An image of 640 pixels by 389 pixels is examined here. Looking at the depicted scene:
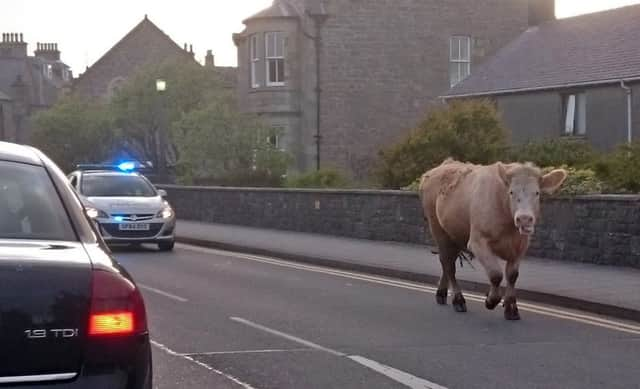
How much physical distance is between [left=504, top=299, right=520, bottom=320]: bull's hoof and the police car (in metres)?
11.5

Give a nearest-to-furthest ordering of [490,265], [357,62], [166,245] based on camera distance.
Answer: [490,265] < [166,245] < [357,62]

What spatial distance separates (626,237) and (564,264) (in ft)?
4.23

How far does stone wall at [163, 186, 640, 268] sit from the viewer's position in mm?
17269

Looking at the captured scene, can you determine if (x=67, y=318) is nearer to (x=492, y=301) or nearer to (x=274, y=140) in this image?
(x=492, y=301)

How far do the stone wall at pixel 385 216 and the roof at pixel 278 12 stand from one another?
999cm

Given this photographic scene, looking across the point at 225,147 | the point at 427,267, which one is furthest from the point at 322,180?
the point at 427,267

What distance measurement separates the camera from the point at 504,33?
46.8 metres

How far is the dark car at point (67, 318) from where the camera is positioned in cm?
475

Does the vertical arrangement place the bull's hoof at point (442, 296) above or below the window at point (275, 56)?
below

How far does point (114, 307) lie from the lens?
198 inches

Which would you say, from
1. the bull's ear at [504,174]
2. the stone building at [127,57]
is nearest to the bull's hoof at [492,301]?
the bull's ear at [504,174]

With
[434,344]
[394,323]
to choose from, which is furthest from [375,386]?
[394,323]

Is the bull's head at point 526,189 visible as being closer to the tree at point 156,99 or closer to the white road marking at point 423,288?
the white road marking at point 423,288

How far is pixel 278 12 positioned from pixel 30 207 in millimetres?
37908
